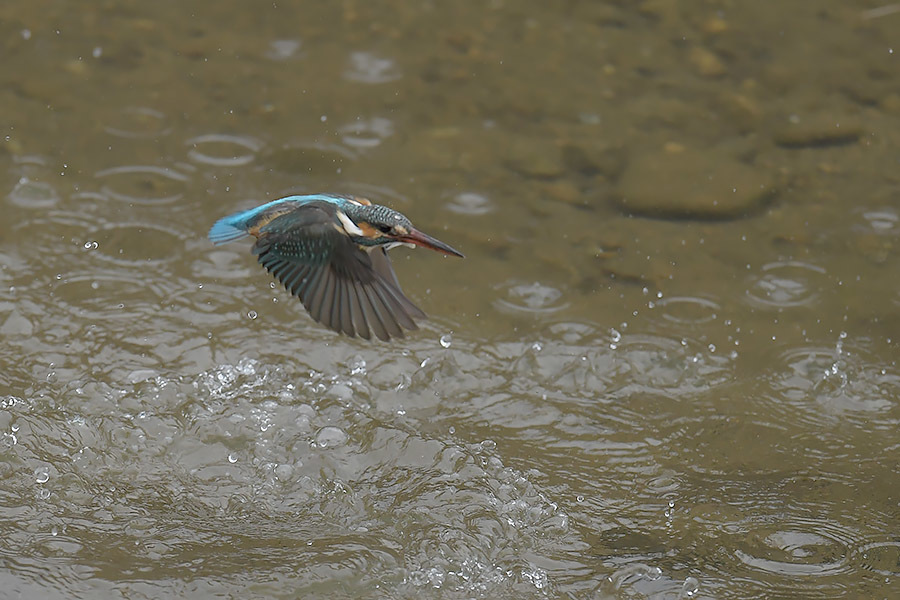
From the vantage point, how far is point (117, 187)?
4.80 meters

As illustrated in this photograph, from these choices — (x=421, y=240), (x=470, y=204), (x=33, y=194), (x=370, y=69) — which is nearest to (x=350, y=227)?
(x=421, y=240)

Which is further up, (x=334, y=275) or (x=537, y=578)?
(x=334, y=275)

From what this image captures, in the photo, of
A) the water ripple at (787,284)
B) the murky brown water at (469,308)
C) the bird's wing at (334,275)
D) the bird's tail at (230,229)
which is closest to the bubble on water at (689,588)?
the murky brown water at (469,308)

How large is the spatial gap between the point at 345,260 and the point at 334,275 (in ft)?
0.20

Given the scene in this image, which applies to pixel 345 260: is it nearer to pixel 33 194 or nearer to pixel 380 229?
pixel 380 229

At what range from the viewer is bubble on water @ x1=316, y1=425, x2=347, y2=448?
12.4 feet

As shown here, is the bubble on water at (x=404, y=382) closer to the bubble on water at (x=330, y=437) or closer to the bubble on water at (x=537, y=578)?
the bubble on water at (x=330, y=437)

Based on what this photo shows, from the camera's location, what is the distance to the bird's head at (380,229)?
3178mm

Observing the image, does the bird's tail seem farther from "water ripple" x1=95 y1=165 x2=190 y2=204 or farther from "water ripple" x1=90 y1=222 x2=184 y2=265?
"water ripple" x1=95 y1=165 x2=190 y2=204

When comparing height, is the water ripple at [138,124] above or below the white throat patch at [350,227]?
below

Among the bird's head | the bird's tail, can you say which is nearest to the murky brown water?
the bird's tail

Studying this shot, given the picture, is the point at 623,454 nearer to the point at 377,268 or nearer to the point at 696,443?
the point at 696,443

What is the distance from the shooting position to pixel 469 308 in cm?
436

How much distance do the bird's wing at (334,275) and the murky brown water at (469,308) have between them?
2.30 feet
